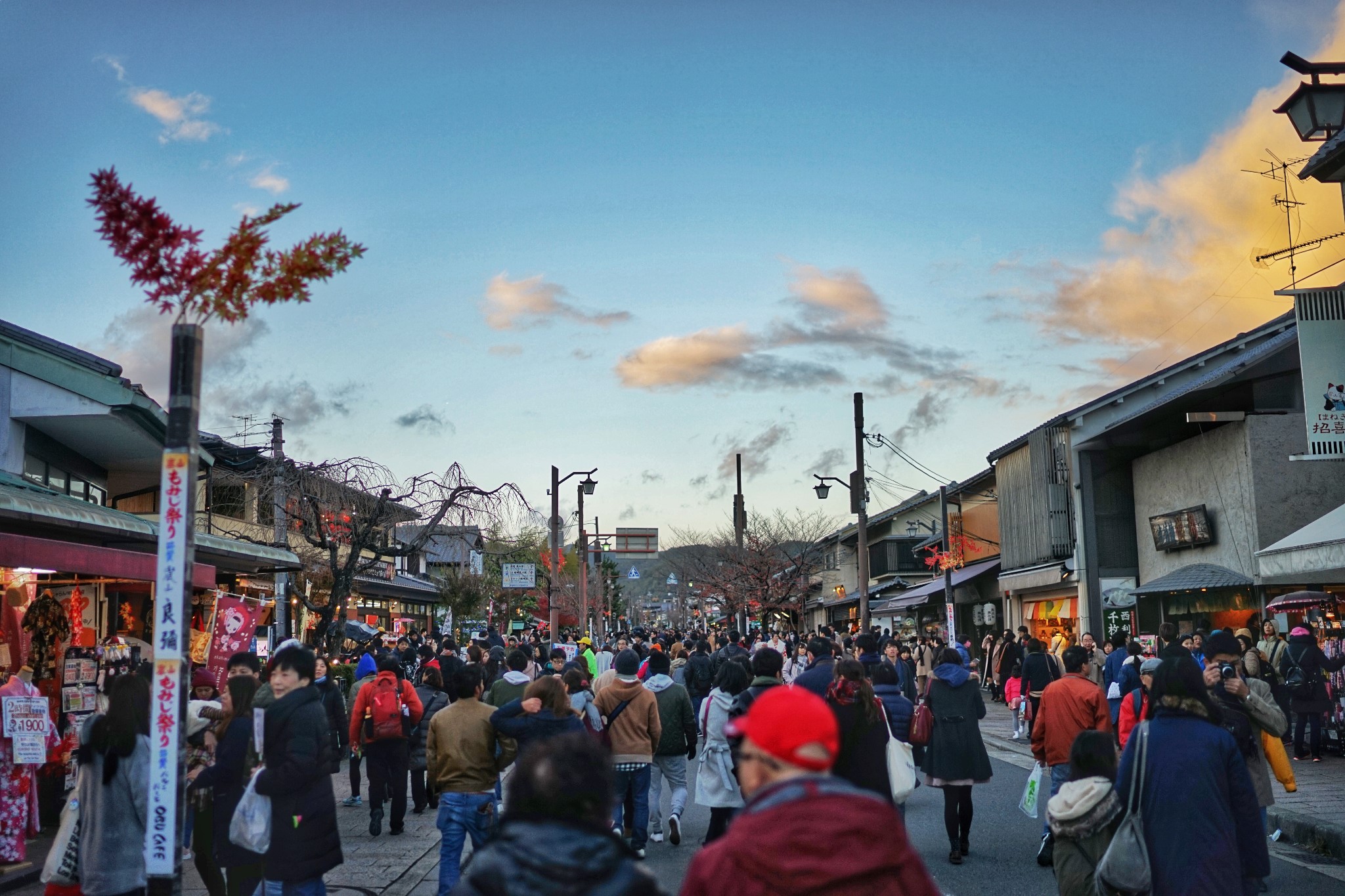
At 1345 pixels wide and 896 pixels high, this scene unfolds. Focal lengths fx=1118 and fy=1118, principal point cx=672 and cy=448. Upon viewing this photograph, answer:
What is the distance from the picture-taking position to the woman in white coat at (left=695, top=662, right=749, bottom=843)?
9477 millimetres

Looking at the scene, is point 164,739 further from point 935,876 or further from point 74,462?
point 74,462

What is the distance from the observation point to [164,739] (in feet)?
16.4

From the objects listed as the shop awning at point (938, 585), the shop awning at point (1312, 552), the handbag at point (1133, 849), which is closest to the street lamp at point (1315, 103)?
the shop awning at point (1312, 552)

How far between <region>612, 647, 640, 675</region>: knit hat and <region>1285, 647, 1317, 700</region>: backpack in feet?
33.1

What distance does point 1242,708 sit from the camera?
779 cm

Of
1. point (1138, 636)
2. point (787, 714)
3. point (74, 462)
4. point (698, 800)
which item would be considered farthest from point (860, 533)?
point (787, 714)

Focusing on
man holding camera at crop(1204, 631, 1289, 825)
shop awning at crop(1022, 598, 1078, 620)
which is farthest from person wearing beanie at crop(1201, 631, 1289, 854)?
shop awning at crop(1022, 598, 1078, 620)

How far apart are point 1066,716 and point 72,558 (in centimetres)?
950

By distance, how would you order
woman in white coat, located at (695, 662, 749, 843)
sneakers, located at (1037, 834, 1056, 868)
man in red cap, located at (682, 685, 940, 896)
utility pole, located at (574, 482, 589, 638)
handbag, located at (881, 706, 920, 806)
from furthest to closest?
1. utility pole, located at (574, 482, 589, 638)
2. woman in white coat, located at (695, 662, 749, 843)
3. sneakers, located at (1037, 834, 1056, 868)
4. handbag, located at (881, 706, 920, 806)
5. man in red cap, located at (682, 685, 940, 896)

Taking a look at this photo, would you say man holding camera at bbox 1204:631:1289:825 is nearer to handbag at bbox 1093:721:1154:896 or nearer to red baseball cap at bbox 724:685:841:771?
handbag at bbox 1093:721:1154:896

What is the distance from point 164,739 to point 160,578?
2.35ft

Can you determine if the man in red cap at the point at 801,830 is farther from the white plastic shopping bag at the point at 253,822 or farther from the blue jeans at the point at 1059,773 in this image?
the blue jeans at the point at 1059,773

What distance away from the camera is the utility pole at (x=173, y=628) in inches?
197

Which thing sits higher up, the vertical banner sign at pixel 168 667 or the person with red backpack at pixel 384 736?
the vertical banner sign at pixel 168 667
